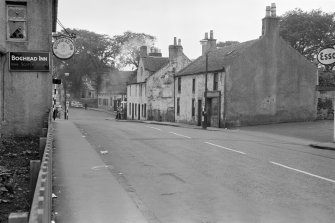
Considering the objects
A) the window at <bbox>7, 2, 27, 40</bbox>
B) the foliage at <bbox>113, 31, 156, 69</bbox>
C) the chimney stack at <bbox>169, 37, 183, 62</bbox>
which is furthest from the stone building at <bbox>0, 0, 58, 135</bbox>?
the foliage at <bbox>113, 31, 156, 69</bbox>

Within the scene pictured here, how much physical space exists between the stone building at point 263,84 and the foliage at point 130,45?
51.8 m

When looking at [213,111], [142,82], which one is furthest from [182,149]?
[142,82]

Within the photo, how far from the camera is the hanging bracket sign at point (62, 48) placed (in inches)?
748

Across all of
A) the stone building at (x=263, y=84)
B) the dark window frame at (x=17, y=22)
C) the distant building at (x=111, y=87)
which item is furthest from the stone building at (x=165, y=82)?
the distant building at (x=111, y=87)

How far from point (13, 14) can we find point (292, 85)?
1098 inches

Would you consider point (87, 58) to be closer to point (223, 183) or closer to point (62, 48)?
point (62, 48)

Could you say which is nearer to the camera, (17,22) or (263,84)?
(17,22)

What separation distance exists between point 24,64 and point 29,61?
237mm

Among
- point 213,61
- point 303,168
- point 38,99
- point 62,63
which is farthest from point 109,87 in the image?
point 303,168

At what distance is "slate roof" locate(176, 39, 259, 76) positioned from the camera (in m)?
37.9

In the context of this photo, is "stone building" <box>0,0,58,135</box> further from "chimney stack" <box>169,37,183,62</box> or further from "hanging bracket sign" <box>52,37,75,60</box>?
"chimney stack" <box>169,37,183,62</box>

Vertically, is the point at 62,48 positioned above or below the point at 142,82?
below

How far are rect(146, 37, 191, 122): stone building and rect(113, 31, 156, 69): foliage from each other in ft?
118

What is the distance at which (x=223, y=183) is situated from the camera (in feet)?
33.0
